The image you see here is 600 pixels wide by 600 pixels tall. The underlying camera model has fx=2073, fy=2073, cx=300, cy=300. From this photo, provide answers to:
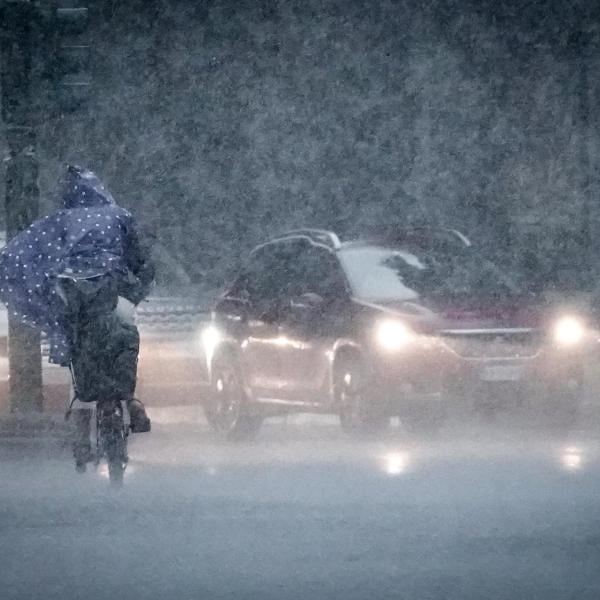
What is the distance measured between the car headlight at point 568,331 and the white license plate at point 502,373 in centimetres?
44

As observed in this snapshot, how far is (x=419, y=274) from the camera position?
1556 cm

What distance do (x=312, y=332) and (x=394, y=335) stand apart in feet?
3.12

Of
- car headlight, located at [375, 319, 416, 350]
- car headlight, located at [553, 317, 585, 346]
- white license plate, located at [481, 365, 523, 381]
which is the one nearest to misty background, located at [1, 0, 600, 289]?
car headlight, located at [553, 317, 585, 346]

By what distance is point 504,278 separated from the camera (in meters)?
16.1

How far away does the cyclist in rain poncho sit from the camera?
11.2 meters

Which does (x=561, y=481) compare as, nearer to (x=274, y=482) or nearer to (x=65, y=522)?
(x=274, y=482)

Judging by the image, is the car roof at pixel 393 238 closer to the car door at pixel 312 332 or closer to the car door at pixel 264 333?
the car door at pixel 264 333

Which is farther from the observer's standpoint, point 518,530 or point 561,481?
point 561,481

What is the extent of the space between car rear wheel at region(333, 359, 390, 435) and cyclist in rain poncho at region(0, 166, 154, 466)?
129 inches

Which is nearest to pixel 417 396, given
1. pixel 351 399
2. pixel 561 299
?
pixel 351 399

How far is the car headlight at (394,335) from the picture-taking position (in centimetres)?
1439

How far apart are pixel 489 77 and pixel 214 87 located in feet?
12.1

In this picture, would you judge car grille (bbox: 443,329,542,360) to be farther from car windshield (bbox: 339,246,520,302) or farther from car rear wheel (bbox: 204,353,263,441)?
car rear wheel (bbox: 204,353,263,441)

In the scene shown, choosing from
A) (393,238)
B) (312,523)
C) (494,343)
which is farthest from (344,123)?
(312,523)
